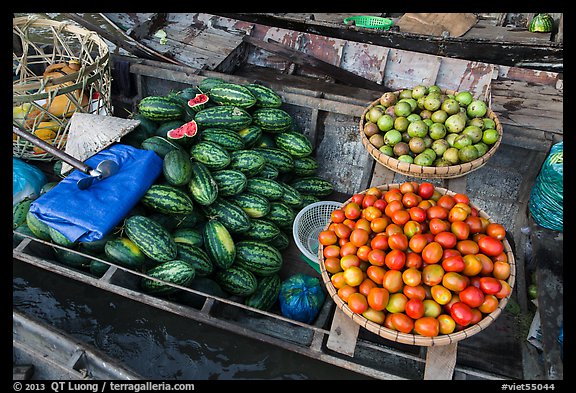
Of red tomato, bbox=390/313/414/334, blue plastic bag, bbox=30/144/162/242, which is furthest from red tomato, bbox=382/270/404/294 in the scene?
blue plastic bag, bbox=30/144/162/242

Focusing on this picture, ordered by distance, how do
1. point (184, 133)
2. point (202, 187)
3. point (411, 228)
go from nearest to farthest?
1. point (411, 228)
2. point (202, 187)
3. point (184, 133)

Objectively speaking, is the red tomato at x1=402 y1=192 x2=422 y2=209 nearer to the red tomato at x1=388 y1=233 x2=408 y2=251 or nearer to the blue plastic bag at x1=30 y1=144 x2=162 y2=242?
the red tomato at x1=388 y1=233 x2=408 y2=251

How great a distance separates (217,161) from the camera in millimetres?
3250

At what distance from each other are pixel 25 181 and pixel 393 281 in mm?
3171

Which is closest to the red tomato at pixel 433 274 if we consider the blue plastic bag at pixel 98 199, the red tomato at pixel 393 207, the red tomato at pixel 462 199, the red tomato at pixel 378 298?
the red tomato at pixel 378 298

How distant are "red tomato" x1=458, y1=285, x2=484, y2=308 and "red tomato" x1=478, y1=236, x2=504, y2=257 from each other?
0.95 ft

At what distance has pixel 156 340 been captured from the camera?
2557 millimetres

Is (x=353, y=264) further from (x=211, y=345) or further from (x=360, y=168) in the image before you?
(x=360, y=168)

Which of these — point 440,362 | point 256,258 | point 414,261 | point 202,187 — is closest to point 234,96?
point 202,187

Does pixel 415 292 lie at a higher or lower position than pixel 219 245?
higher

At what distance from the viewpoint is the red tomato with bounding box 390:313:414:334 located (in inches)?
83.2

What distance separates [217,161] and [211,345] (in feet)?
4.62

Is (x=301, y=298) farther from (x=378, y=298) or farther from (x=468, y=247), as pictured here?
(x=468, y=247)
